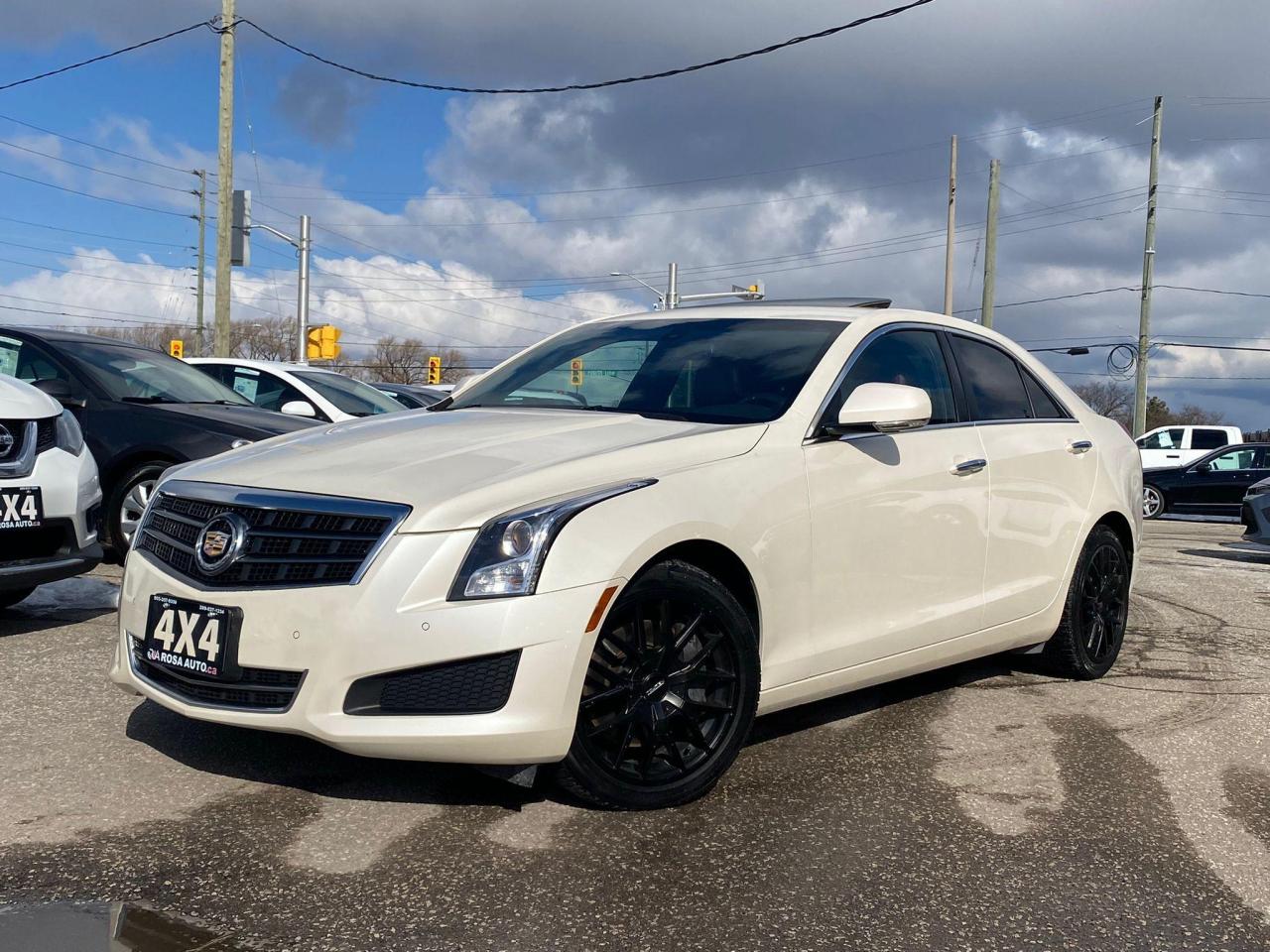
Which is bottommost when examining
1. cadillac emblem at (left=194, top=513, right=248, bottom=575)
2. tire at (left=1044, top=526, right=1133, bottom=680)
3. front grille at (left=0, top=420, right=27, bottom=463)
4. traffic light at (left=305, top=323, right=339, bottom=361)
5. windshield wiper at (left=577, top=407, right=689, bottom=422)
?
tire at (left=1044, top=526, right=1133, bottom=680)

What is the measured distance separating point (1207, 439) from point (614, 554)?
26.6 metres

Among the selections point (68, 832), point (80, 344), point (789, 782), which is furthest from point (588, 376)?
point (80, 344)

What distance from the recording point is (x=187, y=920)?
2756mm

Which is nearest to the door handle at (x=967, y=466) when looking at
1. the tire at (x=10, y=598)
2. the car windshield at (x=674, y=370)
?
the car windshield at (x=674, y=370)

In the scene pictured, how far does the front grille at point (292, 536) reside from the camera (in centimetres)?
329

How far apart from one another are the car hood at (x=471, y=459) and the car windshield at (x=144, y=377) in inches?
180

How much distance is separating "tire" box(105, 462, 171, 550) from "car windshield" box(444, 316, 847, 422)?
362 centimetres

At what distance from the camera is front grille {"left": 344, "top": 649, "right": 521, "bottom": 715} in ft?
10.6

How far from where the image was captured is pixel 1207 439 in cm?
2689

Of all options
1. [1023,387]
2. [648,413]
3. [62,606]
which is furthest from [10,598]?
[1023,387]

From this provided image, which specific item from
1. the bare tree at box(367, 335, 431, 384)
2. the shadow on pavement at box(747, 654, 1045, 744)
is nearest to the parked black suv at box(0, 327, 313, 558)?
the shadow on pavement at box(747, 654, 1045, 744)

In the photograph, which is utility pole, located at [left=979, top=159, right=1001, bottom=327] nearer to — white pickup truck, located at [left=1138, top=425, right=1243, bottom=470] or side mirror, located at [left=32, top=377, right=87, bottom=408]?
white pickup truck, located at [left=1138, top=425, right=1243, bottom=470]

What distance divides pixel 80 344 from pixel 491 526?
6422mm

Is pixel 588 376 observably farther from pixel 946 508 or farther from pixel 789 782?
pixel 789 782
